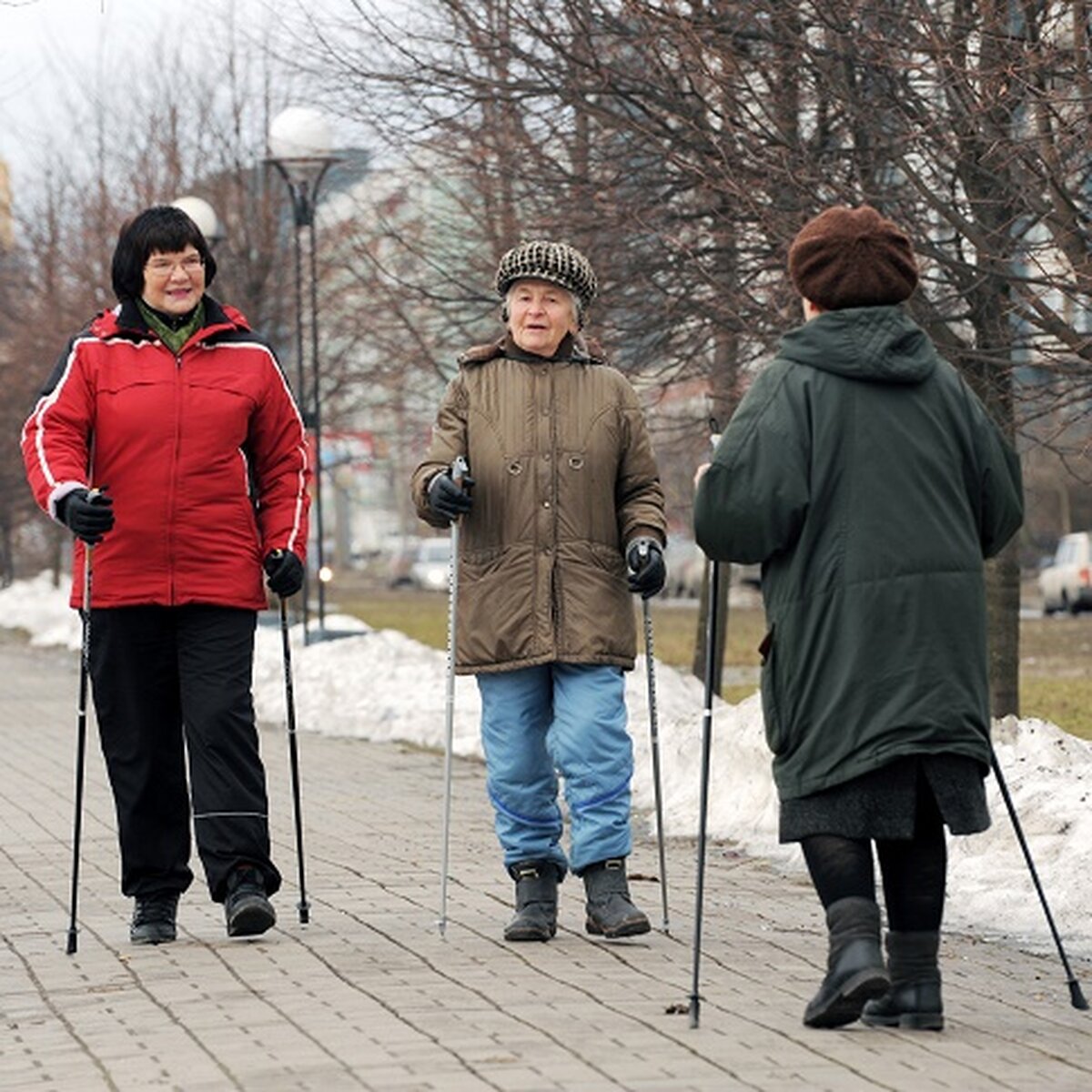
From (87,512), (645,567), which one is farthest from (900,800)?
(87,512)

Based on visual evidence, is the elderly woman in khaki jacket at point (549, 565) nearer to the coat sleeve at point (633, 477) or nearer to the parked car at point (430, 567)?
the coat sleeve at point (633, 477)

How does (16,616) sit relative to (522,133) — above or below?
below

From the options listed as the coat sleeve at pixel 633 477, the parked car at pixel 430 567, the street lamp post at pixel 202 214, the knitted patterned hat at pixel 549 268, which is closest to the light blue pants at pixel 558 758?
the coat sleeve at pixel 633 477

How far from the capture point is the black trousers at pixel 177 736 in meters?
7.87

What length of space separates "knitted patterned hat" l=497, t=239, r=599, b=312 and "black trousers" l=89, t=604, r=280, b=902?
3.94 feet

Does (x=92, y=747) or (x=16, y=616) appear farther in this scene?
(x=16, y=616)

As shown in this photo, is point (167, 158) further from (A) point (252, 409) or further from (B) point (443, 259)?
(A) point (252, 409)

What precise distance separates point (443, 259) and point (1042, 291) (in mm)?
5697

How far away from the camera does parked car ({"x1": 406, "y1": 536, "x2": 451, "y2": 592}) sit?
74.1m

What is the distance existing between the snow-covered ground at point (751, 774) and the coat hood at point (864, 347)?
248cm

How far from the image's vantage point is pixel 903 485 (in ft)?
20.1

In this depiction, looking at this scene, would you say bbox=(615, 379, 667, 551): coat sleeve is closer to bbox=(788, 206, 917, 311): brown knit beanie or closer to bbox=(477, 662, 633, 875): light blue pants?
bbox=(477, 662, 633, 875): light blue pants

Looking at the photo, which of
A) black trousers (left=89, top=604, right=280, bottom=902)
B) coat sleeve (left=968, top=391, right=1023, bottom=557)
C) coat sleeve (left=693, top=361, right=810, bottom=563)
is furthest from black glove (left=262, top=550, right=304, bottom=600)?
coat sleeve (left=968, top=391, right=1023, bottom=557)

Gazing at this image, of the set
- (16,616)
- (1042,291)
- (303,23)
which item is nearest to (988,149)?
(1042,291)
